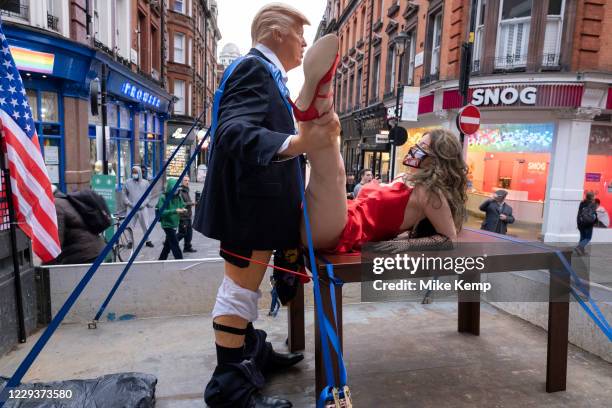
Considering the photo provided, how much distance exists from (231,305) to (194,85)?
29.6 meters

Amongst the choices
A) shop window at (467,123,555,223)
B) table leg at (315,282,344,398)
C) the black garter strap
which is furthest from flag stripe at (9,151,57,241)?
shop window at (467,123,555,223)

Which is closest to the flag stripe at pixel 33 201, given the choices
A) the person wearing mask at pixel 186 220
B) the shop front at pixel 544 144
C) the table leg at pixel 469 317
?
the table leg at pixel 469 317

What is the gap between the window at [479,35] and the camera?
11375 millimetres

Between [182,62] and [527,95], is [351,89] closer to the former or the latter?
[182,62]

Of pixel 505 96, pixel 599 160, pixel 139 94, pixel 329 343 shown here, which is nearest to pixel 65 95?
pixel 139 94

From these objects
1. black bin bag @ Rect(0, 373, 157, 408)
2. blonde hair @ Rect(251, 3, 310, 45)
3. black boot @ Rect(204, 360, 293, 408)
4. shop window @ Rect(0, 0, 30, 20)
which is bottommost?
black bin bag @ Rect(0, 373, 157, 408)

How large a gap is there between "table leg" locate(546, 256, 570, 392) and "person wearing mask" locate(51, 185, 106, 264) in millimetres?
3786

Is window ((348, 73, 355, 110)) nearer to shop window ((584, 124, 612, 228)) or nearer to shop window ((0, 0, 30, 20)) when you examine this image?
shop window ((584, 124, 612, 228))

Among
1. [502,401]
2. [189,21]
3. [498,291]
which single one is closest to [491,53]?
[498,291]

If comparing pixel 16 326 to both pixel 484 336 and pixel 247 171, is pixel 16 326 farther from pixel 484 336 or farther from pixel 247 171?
pixel 484 336

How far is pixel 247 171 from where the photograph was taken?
1.92m

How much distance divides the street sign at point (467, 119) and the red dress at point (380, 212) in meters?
6.13

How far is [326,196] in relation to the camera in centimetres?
202

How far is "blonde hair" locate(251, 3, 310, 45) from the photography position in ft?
6.92
